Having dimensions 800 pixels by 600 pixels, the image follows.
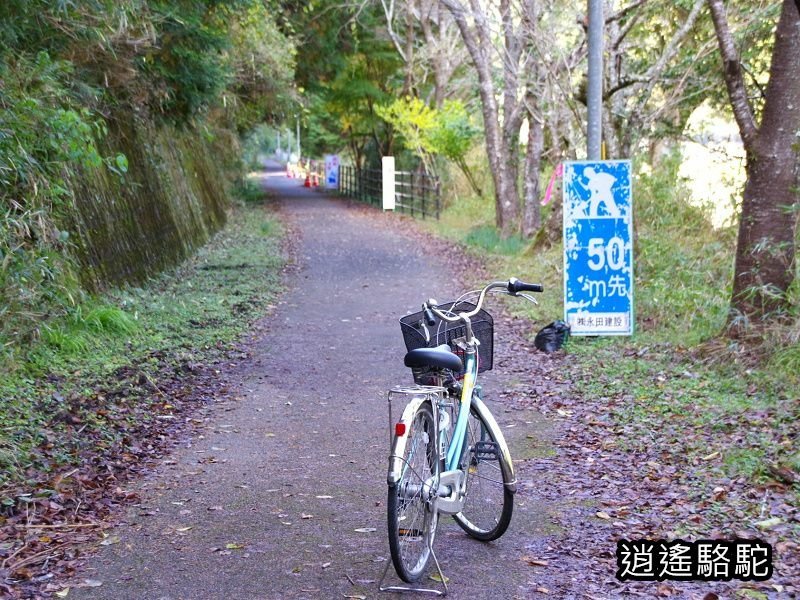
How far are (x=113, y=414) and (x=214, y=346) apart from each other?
2.99 meters

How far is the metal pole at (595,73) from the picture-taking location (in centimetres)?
1064

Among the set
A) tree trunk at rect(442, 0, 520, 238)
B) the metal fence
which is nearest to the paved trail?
tree trunk at rect(442, 0, 520, 238)

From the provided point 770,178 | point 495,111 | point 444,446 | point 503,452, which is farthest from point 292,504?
point 495,111

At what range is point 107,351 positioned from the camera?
9.02 m

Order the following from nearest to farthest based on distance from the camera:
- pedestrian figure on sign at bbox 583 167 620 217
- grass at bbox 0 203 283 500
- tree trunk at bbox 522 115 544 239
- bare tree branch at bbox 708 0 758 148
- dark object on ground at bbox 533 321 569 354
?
grass at bbox 0 203 283 500, bare tree branch at bbox 708 0 758 148, dark object on ground at bbox 533 321 569 354, pedestrian figure on sign at bbox 583 167 620 217, tree trunk at bbox 522 115 544 239

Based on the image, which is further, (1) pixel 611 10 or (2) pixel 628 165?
(1) pixel 611 10

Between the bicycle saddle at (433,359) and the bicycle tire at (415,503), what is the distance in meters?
0.21

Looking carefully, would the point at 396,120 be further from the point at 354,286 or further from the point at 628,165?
the point at 628,165

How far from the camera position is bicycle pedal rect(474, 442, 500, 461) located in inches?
192

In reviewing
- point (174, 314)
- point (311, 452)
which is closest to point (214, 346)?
point (174, 314)

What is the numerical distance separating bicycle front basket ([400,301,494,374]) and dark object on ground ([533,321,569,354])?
5264 millimetres

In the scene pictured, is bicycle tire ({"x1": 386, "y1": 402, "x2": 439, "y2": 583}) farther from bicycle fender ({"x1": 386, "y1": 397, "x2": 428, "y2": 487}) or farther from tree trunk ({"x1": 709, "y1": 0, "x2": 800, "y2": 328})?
tree trunk ({"x1": 709, "y1": 0, "x2": 800, "y2": 328})

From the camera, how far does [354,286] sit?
15523 mm

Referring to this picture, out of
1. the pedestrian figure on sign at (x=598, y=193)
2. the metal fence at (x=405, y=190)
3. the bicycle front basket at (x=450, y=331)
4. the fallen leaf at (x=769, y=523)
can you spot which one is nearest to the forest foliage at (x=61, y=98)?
the bicycle front basket at (x=450, y=331)
